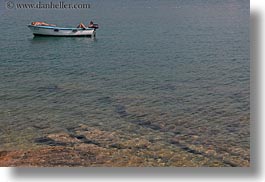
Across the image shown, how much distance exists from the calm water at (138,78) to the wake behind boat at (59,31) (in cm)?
45

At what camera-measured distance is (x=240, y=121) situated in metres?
12.9

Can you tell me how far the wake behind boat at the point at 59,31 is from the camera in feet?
88.6

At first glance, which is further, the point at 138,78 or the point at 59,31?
the point at 59,31

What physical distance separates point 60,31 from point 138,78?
10.9 m

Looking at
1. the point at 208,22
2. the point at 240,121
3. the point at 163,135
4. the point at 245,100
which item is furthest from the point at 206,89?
the point at 208,22

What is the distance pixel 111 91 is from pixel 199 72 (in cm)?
430

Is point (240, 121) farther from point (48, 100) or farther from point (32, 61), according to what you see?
point (32, 61)

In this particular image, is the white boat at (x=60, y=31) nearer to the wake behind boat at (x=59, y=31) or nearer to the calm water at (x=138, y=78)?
the wake behind boat at (x=59, y=31)

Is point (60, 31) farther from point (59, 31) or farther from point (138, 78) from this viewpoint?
point (138, 78)

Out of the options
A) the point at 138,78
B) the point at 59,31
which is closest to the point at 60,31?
the point at 59,31

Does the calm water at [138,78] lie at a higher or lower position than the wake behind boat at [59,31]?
lower

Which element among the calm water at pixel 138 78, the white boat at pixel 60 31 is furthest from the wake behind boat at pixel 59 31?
the calm water at pixel 138 78

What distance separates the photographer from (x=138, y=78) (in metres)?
17.8

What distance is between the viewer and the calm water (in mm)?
12625
